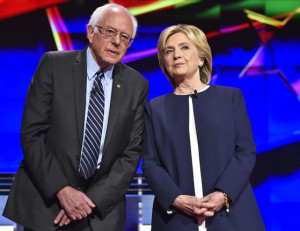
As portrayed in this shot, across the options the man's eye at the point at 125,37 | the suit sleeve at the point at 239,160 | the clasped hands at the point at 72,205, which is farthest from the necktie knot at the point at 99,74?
the suit sleeve at the point at 239,160

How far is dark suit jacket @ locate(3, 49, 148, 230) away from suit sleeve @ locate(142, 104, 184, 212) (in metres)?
0.07

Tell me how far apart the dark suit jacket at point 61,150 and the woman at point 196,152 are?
0.51 feet

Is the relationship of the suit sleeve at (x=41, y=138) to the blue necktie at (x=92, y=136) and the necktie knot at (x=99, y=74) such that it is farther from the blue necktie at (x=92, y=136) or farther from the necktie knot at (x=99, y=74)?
the necktie knot at (x=99, y=74)

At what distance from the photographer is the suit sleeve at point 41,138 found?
65.9 inches

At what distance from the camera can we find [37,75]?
1820 millimetres

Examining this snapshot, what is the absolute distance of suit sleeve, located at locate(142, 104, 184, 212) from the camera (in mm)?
1768

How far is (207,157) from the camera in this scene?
1808 millimetres

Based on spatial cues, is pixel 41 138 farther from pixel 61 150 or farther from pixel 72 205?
pixel 72 205

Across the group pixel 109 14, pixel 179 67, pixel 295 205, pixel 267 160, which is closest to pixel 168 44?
pixel 179 67

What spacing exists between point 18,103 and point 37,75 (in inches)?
77.1

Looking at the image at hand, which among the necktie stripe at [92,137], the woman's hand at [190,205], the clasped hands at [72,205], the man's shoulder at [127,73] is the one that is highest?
the man's shoulder at [127,73]

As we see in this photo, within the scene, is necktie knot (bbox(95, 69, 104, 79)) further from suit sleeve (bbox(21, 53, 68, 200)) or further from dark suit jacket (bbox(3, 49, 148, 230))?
suit sleeve (bbox(21, 53, 68, 200))

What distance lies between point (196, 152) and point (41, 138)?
721mm

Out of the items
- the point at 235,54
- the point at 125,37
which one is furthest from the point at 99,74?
the point at 235,54
